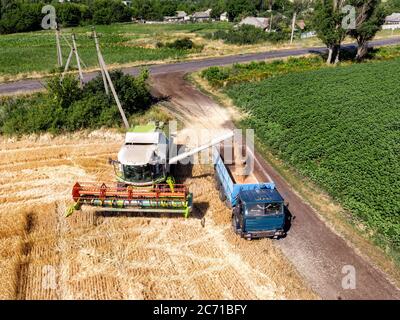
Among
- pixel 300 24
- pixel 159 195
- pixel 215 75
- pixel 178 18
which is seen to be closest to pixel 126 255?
pixel 159 195

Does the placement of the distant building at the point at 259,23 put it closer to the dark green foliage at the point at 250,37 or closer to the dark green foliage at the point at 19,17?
the dark green foliage at the point at 250,37

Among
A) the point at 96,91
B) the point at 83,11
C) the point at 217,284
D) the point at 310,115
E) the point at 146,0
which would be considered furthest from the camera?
the point at 146,0

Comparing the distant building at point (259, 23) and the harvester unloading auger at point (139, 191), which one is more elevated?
the harvester unloading auger at point (139, 191)

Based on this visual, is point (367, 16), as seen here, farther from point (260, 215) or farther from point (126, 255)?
point (126, 255)

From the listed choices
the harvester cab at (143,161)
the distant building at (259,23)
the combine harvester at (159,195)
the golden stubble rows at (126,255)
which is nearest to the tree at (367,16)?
the golden stubble rows at (126,255)

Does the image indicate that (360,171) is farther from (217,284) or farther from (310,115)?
(217,284)
